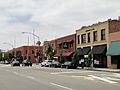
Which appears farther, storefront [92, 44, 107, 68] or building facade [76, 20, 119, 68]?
storefront [92, 44, 107, 68]


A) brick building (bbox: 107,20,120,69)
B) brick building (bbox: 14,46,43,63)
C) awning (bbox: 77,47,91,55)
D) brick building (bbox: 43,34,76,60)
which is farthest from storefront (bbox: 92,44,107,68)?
brick building (bbox: 14,46,43,63)

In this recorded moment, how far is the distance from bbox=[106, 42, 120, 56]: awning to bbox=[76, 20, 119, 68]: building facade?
1.95 metres

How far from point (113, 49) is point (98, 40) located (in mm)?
7428

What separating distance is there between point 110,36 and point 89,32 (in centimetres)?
902

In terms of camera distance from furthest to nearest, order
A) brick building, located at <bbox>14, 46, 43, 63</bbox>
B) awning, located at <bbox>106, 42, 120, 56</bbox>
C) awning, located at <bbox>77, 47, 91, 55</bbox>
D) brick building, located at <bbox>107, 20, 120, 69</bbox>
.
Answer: brick building, located at <bbox>14, 46, 43, 63</bbox>
awning, located at <bbox>77, 47, 91, 55</bbox>
brick building, located at <bbox>107, 20, 120, 69</bbox>
awning, located at <bbox>106, 42, 120, 56</bbox>

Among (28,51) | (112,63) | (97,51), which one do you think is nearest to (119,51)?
(112,63)

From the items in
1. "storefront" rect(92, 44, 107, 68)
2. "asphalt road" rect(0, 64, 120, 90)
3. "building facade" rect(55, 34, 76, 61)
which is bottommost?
"asphalt road" rect(0, 64, 120, 90)

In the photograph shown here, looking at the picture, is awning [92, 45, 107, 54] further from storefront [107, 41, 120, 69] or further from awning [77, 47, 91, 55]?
awning [77, 47, 91, 55]

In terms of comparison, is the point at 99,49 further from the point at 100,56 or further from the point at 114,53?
the point at 114,53

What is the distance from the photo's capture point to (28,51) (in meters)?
141

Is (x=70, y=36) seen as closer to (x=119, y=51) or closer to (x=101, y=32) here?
(x=101, y=32)

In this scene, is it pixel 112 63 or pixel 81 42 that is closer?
pixel 112 63

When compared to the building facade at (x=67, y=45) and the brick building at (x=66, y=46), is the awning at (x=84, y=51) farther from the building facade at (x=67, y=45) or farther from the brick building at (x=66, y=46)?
the brick building at (x=66, y=46)

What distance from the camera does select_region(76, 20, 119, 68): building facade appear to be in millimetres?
60094
